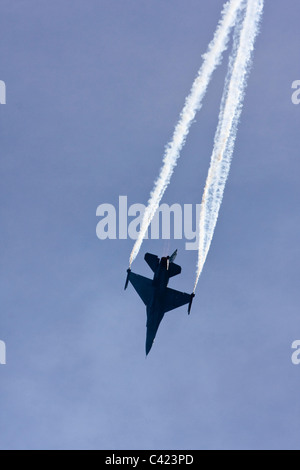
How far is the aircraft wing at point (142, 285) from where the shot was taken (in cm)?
4650

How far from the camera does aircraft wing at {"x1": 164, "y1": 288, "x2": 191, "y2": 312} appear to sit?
45578 mm

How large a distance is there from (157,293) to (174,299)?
74.1 inches

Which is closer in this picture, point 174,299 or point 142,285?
point 174,299

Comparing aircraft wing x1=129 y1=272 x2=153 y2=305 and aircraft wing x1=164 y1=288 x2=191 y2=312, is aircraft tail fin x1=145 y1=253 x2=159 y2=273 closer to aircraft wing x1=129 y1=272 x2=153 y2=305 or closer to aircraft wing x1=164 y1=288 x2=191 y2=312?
aircraft wing x1=164 y1=288 x2=191 y2=312

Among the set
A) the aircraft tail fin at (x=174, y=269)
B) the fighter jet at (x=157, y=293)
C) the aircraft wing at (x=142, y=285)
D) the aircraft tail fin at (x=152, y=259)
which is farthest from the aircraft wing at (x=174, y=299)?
the aircraft tail fin at (x=152, y=259)

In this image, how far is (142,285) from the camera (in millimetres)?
46750

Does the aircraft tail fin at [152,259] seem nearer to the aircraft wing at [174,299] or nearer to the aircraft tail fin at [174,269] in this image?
the aircraft tail fin at [174,269]

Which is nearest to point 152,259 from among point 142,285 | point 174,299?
point 142,285

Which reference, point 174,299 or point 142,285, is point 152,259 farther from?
point 174,299

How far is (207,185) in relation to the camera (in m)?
35.2

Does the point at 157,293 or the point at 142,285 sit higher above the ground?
the point at 142,285

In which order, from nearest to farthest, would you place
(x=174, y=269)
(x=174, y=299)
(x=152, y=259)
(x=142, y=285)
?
(x=174, y=269)
(x=152, y=259)
(x=174, y=299)
(x=142, y=285)

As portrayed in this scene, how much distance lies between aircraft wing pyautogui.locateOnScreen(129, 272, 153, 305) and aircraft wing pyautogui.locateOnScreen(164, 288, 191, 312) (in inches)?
64.3
